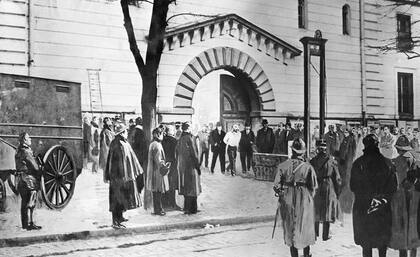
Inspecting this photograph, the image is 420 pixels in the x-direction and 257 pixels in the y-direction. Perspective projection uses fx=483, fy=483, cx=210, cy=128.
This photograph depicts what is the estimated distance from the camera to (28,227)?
3770 millimetres

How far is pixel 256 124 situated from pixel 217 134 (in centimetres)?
41

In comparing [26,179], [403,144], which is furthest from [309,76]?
[26,179]

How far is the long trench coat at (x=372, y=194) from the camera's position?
4.36 metres

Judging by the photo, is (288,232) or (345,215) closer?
(288,232)

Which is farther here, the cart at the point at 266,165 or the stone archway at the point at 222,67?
the cart at the point at 266,165

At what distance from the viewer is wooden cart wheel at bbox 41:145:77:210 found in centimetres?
393

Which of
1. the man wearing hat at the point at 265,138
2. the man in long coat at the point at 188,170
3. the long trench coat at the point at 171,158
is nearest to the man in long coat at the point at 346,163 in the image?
the man wearing hat at the point at 265,138

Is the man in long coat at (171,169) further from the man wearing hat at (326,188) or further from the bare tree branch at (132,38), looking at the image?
the man wearing hat at (326,188)

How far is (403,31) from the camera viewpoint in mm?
5336

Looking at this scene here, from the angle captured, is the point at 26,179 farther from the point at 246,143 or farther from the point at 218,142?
the point at 246,143

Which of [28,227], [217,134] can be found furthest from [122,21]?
[28,227]

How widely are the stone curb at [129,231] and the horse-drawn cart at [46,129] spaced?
0.28 meters

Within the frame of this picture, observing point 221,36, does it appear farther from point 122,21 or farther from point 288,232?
point 288,232

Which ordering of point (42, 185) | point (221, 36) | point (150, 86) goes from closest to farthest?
point (42, 185) → point (150, 86) → point (221, 36)
